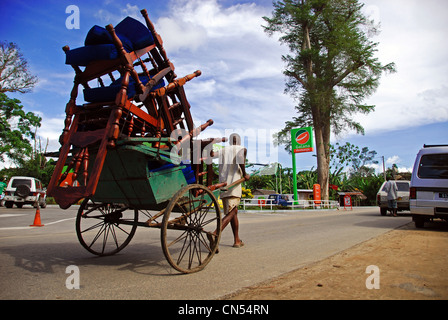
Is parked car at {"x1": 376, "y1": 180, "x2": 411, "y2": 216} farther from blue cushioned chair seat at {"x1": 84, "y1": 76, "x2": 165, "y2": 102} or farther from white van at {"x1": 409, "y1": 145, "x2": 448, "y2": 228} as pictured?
blue cushioned chair seat at {"x1": 84, "y1": 76, "x2": 165, "y2": 102}

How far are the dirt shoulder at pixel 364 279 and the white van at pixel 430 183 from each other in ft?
10.5

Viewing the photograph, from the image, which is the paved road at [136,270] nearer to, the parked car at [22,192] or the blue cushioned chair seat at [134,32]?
the blue cushioned chair seat at [134,32]

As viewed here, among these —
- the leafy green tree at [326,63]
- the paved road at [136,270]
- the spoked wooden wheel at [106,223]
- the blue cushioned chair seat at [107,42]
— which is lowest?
the paved road at [136,270]

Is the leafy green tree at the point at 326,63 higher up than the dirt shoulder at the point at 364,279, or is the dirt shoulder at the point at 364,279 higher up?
the leafy green tree at the point at 326,63

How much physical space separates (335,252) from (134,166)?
146 inches

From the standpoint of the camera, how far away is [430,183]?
26.8 feet

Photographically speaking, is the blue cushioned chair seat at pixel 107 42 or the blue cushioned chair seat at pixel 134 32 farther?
the blue cushioned chair seat at pixel 134 32

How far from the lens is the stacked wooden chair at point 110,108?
11.4 ft

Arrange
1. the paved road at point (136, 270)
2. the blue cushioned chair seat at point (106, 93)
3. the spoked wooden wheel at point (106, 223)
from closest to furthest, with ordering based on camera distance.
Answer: the paved road at point (136, 270), the blue cushioned chair seat at point (106, 93), the spoked wooden wheel at point (106, 223)

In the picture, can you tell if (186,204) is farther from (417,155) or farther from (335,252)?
(417,155)

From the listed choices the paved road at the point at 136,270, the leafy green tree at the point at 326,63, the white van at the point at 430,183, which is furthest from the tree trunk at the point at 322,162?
the paved road at the point at 136,270

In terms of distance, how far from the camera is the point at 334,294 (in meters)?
2.93

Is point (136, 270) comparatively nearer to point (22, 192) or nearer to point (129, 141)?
point (129, 141)
